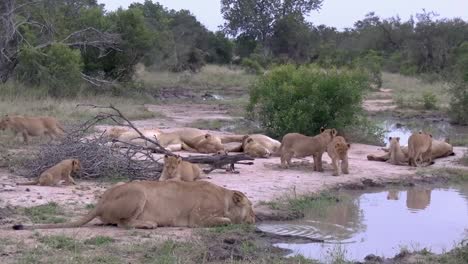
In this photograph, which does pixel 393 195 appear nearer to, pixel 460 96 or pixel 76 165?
pixel 76 165

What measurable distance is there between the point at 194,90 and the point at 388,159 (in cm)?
2379

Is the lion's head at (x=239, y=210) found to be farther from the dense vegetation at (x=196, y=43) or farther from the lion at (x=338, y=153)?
the dense vegetation at (x=196, y=43)

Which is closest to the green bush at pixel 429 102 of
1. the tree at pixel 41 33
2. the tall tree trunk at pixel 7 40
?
the tree at pixel 41 33

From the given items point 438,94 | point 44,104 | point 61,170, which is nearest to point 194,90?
point 438,94

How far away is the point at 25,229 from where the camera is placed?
312 inches

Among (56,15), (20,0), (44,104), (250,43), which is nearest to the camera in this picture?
(44,104)

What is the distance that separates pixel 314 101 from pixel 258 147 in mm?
3012

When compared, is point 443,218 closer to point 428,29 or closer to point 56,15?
point 56,15

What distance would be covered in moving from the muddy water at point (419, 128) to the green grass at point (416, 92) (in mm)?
2033

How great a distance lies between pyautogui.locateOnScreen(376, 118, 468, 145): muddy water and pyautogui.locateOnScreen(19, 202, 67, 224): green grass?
12123 millimetres

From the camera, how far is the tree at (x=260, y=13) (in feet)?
202

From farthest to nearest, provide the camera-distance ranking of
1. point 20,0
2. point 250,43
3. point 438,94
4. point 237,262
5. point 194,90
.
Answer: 1. point 250,43
2. point 194,90
3. point 438,94
4. point 20,0
5. point 237,262

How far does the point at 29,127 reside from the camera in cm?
1579

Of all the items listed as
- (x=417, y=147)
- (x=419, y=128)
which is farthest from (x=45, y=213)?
(x=419, y=128)
